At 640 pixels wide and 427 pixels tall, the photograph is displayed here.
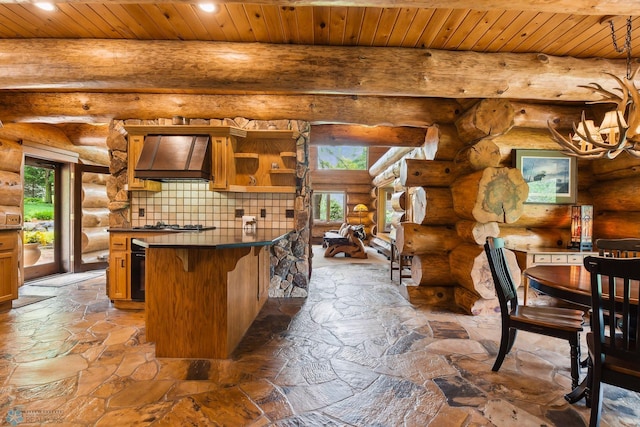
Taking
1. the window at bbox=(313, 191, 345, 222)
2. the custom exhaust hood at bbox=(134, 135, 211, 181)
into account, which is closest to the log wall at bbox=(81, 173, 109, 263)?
the custom exhaust hood at bbox=(134, 135, 211, 181)

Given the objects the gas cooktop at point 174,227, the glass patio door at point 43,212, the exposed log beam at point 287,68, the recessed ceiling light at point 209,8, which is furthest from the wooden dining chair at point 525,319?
the glass patio door at point 43,212

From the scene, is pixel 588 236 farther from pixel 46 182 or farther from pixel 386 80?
pixel 46 182

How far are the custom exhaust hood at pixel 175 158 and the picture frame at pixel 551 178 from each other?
14.3 ft

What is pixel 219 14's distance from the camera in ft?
8.07

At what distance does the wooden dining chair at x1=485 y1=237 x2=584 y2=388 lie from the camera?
198 centimetres

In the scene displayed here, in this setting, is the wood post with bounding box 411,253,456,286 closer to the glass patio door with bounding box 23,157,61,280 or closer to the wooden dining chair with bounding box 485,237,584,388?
the wooden dining chair with bounding box 485,237,584,388

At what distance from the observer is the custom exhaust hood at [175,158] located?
11.5 ft

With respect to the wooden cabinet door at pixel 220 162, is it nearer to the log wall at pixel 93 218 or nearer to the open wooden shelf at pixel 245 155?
the open wooden shelf at pixel 245 155

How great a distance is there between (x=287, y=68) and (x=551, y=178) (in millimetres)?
3982

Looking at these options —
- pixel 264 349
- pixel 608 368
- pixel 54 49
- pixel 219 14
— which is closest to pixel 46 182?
pixel 54 49

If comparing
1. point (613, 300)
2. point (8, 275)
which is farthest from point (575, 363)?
point (8, 275)

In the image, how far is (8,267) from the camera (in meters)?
3.45

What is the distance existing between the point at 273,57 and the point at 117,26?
1.42 meters

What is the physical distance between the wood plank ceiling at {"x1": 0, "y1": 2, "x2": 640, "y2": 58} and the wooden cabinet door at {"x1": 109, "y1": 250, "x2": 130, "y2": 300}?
7.85 feet
